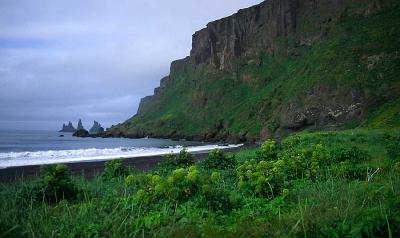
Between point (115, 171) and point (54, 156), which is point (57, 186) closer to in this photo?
point (115, 171)

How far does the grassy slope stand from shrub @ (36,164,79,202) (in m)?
34.7

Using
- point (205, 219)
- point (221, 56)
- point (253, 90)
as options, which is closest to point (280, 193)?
point (205, 219)

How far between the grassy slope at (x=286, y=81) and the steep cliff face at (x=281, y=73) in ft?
0.64

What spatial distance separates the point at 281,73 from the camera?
94.8 meters

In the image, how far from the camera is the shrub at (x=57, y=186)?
859 centimetres

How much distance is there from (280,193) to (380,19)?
234ft

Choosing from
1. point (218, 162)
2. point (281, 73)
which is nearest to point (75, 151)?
point (218, 162)

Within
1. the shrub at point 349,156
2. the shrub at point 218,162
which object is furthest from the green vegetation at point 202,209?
the shrub at point 218,162

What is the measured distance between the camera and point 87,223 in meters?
5.67

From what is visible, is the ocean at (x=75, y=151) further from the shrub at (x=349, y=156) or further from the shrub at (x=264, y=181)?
the shrub at (x=264, y=181)

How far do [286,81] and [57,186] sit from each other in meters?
78.4

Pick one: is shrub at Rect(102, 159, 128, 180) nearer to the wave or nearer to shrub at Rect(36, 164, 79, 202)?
shrub at Rect(36, 164, 79, 202)

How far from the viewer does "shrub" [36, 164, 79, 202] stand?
859cm

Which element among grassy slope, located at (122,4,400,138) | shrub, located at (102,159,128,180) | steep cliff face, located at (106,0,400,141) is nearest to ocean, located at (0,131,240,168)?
shrub, located at (102,159,128,180)
